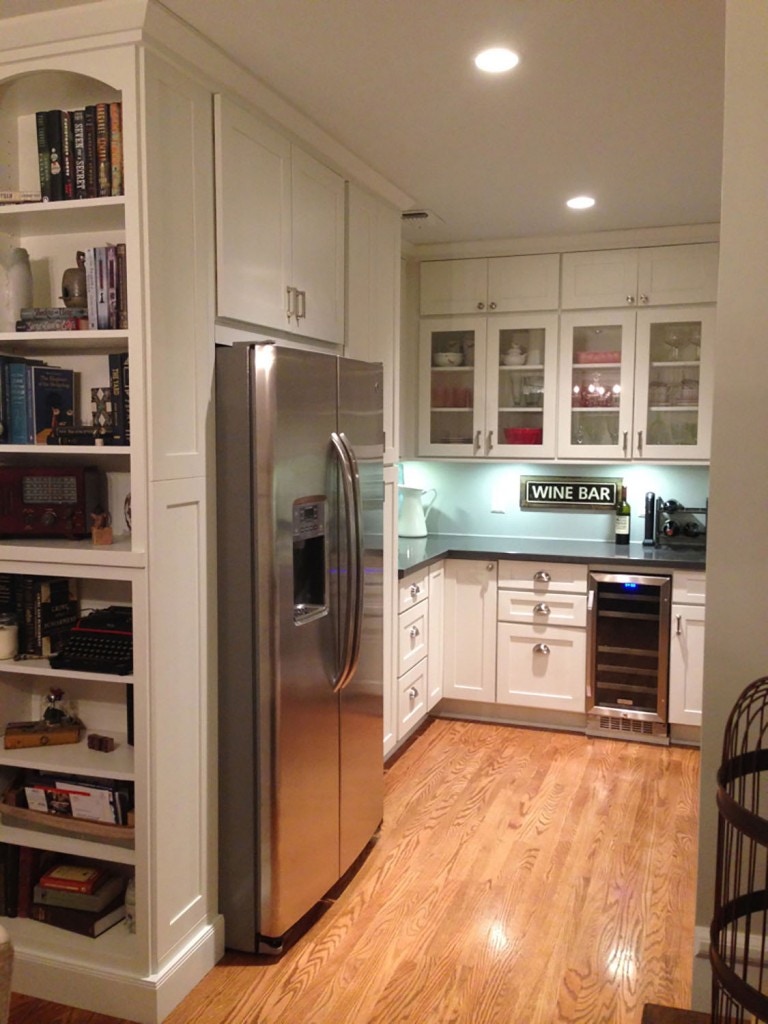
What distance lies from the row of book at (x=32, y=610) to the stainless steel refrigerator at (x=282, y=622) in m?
0.47

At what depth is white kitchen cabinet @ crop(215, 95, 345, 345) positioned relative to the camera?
2.46m

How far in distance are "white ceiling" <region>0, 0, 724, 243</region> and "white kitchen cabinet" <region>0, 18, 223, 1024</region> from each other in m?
0.24

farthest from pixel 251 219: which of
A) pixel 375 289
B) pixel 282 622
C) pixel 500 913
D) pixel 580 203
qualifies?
pixel 500 913

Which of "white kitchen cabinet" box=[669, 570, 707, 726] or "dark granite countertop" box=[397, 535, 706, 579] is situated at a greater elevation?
"dark granite countertop" box=[397, 535, 706, 579]

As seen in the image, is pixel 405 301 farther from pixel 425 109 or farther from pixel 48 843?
pixel 48 843

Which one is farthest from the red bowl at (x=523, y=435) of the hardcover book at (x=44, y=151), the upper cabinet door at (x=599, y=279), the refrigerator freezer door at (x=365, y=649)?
the hardcover book at (x=44, y=151)

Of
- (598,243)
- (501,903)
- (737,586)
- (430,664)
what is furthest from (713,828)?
(598,243)

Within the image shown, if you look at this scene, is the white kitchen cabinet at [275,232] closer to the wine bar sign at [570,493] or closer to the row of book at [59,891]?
the row of book at [59,891]

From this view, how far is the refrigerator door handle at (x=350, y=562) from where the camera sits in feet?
9.00

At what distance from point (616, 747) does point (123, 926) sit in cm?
266

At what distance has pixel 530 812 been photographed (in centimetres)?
354

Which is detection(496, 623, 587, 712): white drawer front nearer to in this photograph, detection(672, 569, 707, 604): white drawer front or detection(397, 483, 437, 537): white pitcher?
detection(672, 569, 707, 604): white drawer front

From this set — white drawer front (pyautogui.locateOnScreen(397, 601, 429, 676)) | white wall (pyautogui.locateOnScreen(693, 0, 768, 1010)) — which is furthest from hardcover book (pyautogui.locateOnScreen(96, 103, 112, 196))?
white drawer front (pyautogui.locateOnScreen(397, 601, 429, 676))

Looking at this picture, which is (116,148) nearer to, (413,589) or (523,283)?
(413,589)
